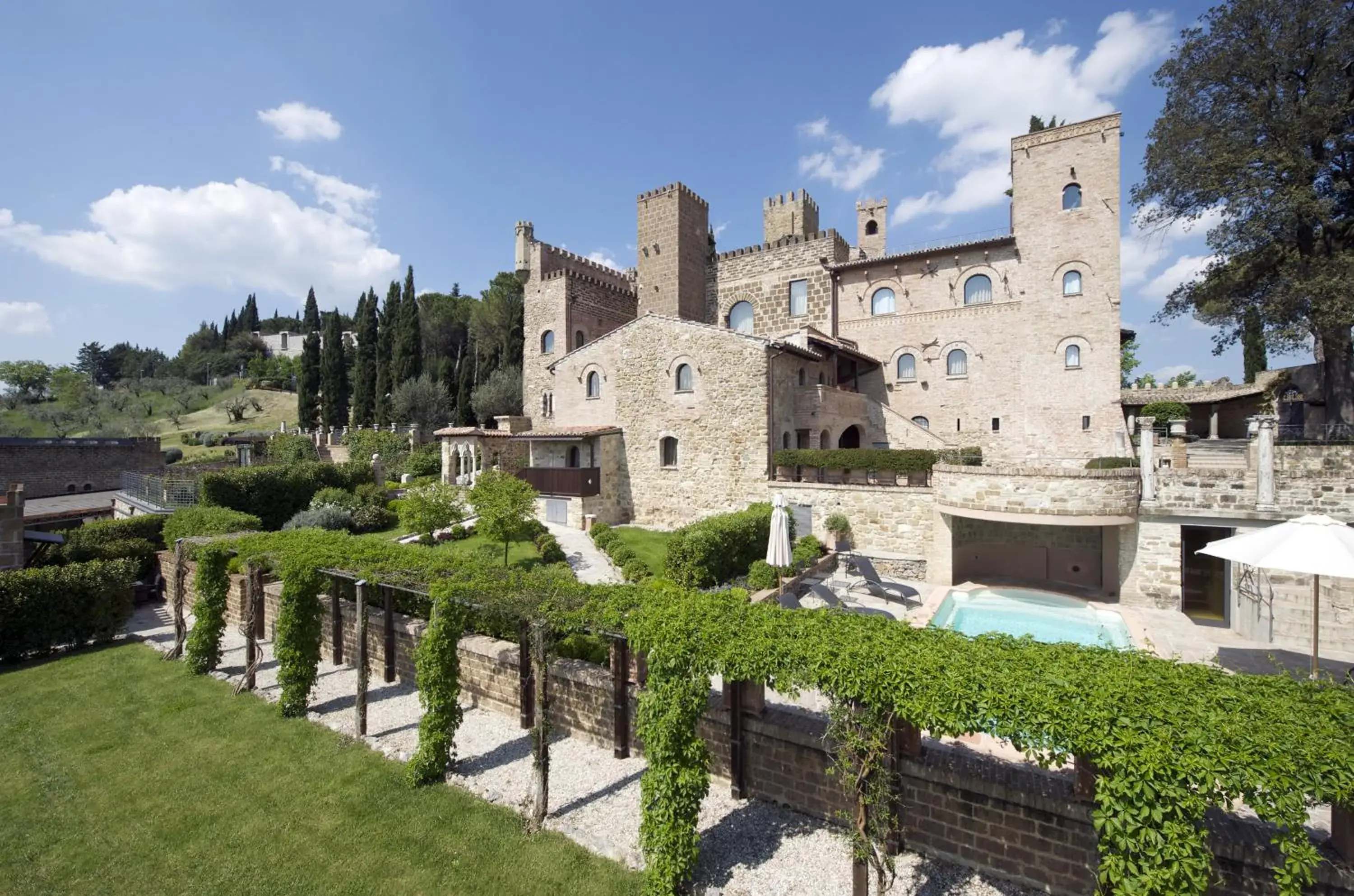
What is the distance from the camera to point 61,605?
12812 millimetres

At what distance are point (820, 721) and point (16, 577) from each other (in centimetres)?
1727

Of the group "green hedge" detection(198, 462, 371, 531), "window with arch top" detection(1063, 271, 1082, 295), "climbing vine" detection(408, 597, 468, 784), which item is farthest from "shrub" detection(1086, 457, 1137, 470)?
"green hedge" detection(198, 462, 371, 531)

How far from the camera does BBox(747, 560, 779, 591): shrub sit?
586 inches

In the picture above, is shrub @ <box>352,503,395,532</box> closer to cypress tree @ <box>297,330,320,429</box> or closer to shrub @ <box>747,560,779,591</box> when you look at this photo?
shrub @ <box>747,560,779,591</box>

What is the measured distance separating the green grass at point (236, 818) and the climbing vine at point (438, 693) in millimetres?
297

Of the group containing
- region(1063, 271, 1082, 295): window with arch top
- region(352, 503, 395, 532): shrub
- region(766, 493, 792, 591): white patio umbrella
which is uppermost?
region(1063, 271, 1082, 295): window with arch top

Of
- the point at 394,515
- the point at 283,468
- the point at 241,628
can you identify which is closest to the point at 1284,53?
the point at 241,628

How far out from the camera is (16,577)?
1235cm

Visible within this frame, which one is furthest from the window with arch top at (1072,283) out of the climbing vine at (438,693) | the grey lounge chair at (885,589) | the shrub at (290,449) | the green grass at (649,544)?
the shrub at (290,449)

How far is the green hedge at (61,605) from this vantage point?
→ 12211 millimetres

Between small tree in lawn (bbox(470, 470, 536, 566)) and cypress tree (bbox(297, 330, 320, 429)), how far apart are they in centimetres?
4808

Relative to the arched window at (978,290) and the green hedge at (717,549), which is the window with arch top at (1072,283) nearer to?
the arched window at (978,290)

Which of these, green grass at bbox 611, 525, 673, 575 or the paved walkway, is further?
green grass at bbox 611, 525, 673, 575

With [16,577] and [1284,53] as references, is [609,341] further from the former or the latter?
[1284,53]
